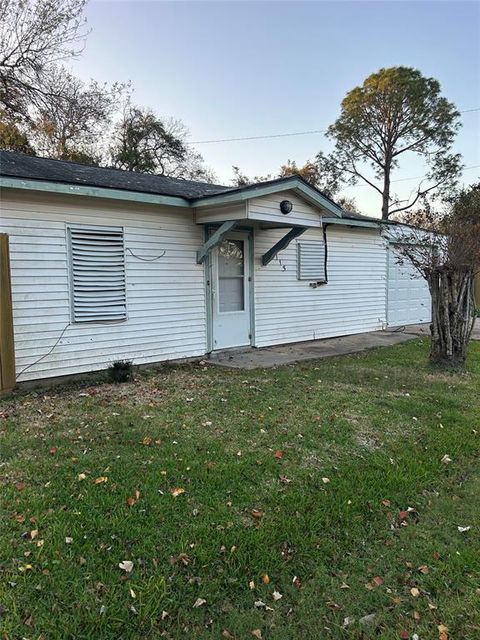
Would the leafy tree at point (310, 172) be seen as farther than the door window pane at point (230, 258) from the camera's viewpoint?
Yes

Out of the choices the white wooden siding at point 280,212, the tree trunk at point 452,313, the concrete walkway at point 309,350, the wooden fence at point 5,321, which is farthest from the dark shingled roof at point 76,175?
the tree trunk at point 452,313

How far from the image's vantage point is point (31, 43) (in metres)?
15.3

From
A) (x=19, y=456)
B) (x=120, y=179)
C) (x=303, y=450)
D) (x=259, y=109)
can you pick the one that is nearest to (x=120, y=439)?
(x=19, y=456)

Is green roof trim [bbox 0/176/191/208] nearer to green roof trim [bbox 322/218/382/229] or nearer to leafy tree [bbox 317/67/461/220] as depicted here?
green roof trim [bbox 322/218/382/229]

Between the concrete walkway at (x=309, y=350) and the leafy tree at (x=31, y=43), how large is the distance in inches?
493

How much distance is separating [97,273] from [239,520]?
4424 millimetres

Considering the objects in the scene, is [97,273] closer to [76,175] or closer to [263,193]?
[76,175]

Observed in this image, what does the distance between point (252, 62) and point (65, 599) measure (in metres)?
12.1

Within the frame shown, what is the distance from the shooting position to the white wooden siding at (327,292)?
339 inches

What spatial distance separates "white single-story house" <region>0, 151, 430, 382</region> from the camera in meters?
5.64

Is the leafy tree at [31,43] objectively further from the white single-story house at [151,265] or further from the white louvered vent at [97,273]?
the white louvered vent at [97,273]

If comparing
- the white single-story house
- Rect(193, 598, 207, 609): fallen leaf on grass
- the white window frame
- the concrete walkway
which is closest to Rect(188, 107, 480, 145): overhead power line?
the white single-story house

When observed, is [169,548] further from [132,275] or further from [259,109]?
[259,109]

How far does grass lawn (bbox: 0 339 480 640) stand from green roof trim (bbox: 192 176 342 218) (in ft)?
10.3
